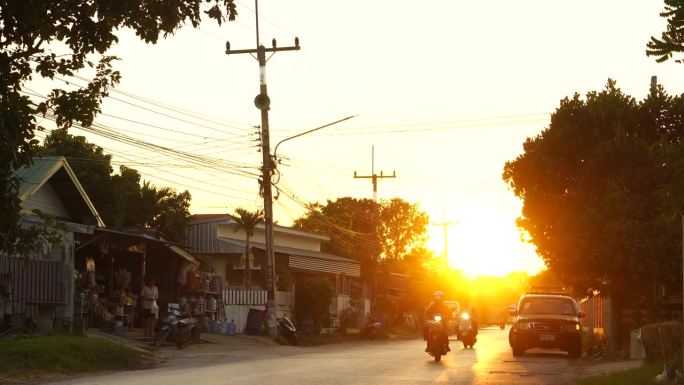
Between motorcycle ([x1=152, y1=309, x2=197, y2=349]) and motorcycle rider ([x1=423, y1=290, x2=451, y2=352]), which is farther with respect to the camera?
motorcycle ([x1=152, y1=309, x2=197, y2=349])

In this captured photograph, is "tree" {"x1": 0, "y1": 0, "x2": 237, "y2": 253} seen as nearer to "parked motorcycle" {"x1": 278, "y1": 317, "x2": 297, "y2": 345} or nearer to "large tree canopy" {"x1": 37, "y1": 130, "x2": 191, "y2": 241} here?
→ "parked motorcycle" {"x1": 278, "y1": 317, "x2": 297, "y2": 345}

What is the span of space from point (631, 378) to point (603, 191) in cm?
881

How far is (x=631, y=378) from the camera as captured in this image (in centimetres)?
1736

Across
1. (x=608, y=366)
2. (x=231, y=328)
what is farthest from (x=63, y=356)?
(x=231, y=328)

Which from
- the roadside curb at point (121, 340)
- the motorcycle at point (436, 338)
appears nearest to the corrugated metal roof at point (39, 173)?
the roadside curb at point (121, 340)

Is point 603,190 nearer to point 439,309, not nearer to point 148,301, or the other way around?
point 439,309

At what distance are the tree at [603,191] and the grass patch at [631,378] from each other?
5355 mm

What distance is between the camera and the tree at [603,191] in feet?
79.5

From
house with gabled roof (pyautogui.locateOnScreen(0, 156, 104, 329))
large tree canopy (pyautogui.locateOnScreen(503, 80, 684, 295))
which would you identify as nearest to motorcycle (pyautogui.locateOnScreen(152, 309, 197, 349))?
house with gabled roof (pyautogui.locateOnScreen(0, 156, 104, 329))

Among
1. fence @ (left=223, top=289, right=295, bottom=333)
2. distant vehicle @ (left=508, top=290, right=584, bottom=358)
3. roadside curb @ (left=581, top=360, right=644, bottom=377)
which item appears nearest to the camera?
roadside curb @ (left=581, top=360, right=644, bottom=377)

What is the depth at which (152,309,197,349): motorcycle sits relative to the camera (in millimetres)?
29531

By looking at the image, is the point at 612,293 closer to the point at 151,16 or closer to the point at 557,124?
the point at 557,124

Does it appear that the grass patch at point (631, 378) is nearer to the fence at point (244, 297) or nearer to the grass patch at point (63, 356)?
the grass patch at point (63, 356)

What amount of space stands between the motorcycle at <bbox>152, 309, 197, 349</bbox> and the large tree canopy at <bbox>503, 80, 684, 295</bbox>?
10.6 meters
